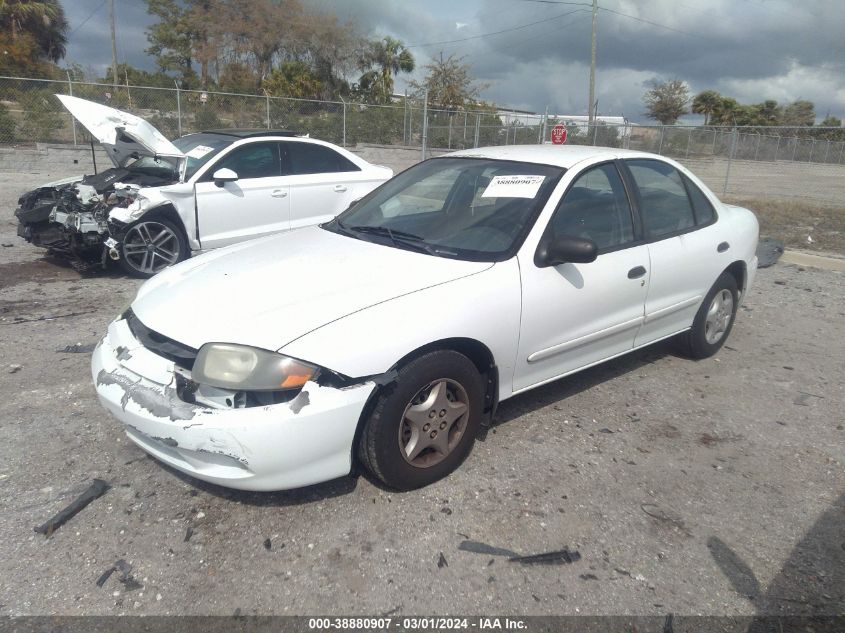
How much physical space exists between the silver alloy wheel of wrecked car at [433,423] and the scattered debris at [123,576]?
120cm

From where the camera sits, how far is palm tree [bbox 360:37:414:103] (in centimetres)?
4588

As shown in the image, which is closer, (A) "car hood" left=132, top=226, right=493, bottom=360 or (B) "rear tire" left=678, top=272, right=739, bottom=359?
(A) "car hood" left=132, top=226, right=493, bottom=360

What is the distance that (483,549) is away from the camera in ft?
8.91

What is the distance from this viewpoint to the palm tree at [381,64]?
45.9 metres

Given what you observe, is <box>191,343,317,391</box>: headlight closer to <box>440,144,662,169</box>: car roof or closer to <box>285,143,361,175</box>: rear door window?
<box>440,144,662,169</box>: car roof

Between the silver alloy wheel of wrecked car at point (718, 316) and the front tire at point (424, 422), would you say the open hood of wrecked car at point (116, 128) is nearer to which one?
the front tire at point (424, 422)

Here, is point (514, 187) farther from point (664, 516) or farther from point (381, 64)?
point (381, 64)

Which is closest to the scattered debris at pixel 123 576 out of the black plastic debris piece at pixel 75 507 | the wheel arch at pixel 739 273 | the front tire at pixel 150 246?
the black plastic debris piece at pixel 75 507

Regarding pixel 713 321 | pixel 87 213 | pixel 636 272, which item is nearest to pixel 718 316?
pixel 713 321

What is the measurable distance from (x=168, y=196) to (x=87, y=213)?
0.87 m

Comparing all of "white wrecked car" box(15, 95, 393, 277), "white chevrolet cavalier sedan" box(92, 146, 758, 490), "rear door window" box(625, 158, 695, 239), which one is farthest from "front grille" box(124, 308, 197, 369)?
"white wrecked car" box(15, 95, 393, 277)

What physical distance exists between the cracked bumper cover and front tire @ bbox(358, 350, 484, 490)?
0.12 meters

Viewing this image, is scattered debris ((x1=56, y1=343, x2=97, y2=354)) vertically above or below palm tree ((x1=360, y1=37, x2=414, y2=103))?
below

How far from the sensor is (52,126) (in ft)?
57.6
